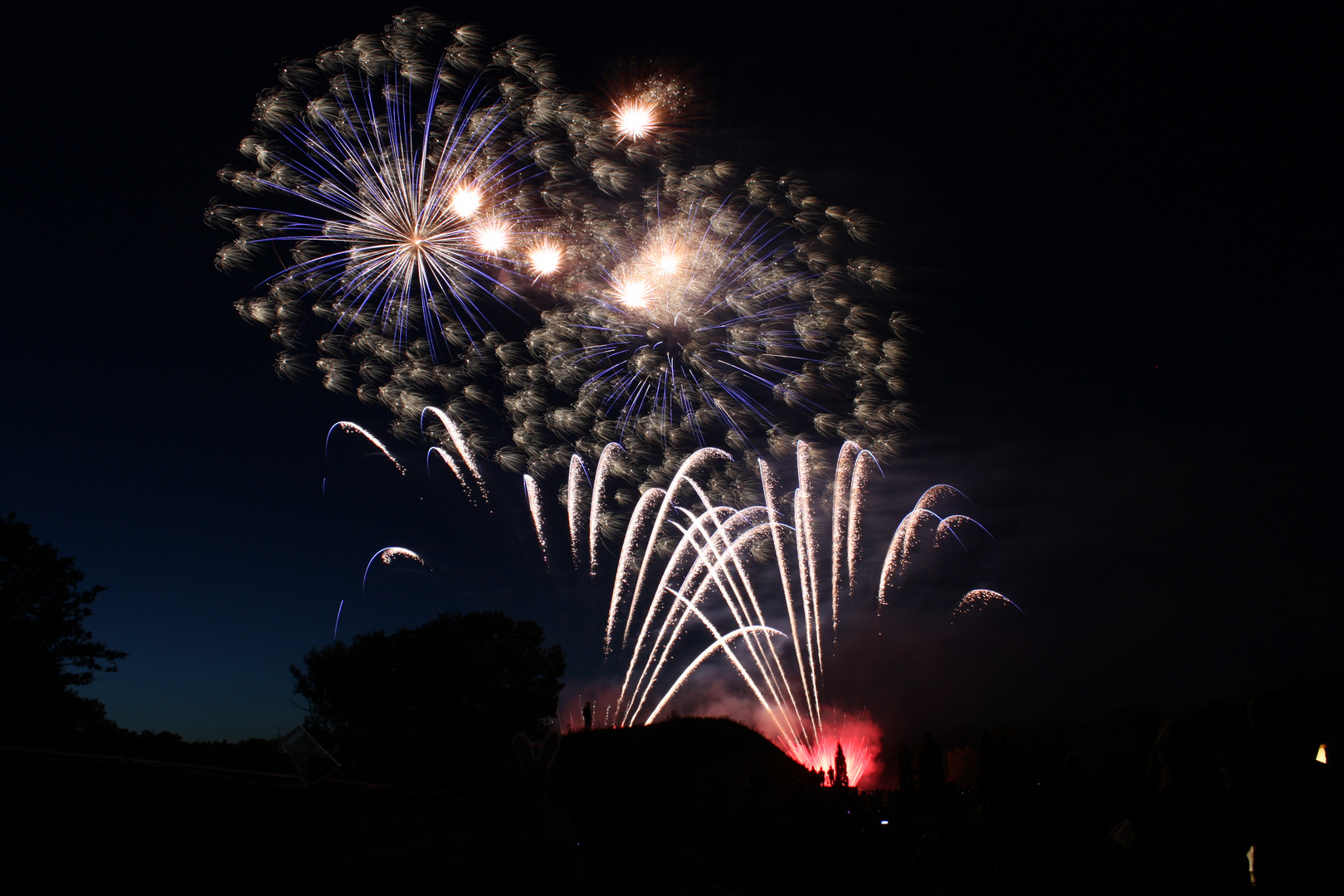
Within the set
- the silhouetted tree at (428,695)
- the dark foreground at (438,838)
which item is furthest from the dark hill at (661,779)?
the dark foreground at (438,838)

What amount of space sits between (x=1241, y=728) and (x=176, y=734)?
48996mm

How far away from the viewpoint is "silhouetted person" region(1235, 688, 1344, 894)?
318cm

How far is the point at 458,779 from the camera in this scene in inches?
1602

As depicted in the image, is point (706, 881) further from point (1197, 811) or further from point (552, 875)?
point (1197, 811)

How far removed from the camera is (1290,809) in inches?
127

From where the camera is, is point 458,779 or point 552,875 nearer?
point 552,875

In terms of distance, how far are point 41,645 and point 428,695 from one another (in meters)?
20.6

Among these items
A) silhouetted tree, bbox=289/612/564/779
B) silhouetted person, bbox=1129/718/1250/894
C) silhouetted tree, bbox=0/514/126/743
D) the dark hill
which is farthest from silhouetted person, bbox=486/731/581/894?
silhouetted tree, bbox=289/612/564/779

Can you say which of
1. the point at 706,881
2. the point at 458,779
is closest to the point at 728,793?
the point at 458,779

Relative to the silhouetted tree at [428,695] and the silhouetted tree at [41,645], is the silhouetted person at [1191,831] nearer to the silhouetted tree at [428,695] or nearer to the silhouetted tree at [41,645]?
the silhouetted tree at [41,645]

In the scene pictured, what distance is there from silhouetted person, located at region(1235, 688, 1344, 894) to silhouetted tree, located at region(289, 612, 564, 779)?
1743 inches

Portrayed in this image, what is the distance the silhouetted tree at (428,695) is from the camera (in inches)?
1640

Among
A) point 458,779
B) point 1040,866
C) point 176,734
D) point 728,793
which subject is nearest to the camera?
point 1040,866

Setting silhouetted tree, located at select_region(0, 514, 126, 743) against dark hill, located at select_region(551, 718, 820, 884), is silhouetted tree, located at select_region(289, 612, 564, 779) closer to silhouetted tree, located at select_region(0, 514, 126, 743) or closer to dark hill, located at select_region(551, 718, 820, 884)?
dark hill, located at select_region(551, 718, 820, 884)
